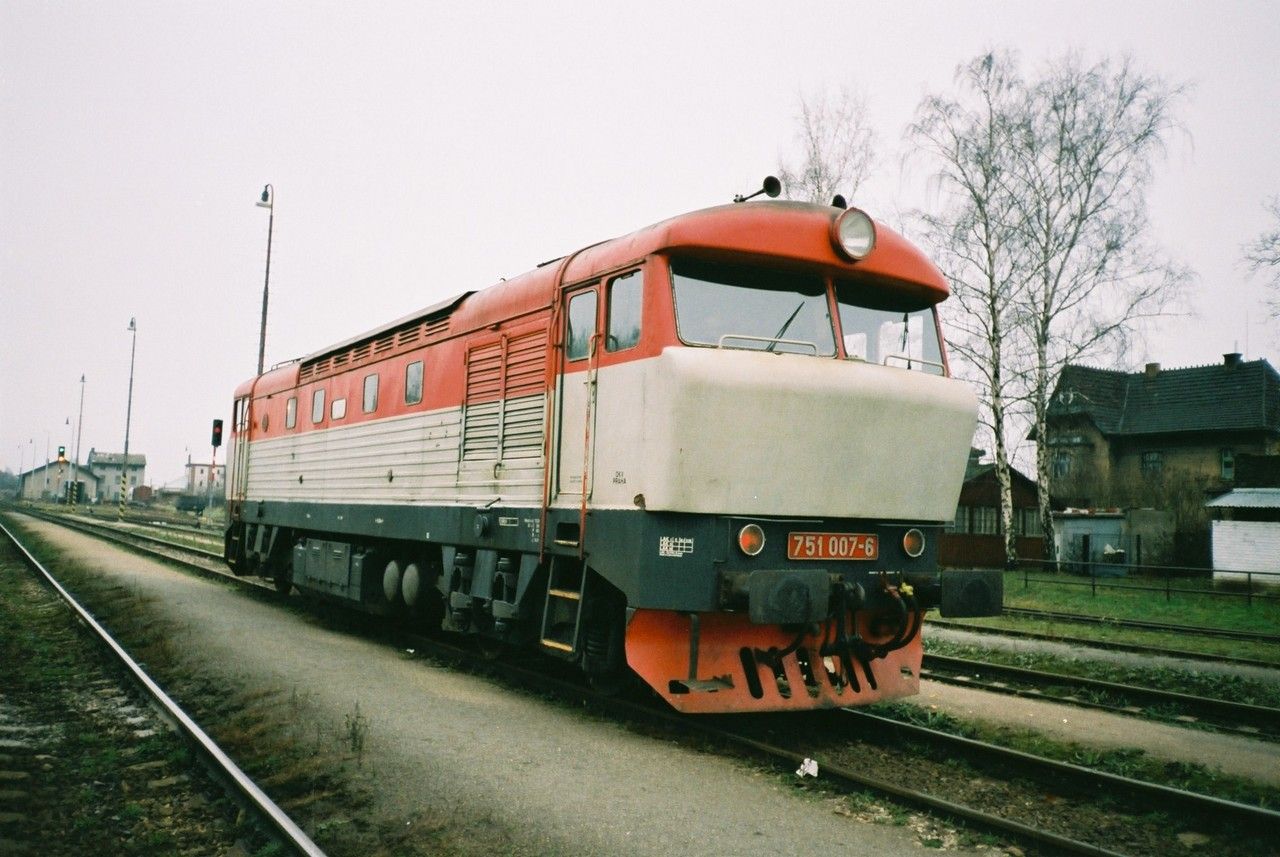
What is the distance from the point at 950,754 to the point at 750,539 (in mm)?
1985

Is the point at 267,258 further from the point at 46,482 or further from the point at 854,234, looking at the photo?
the point at 46,482

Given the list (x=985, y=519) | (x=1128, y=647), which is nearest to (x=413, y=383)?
(x=1128, y=647)

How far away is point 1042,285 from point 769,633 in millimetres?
21754

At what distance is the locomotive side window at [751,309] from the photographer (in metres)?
6.71

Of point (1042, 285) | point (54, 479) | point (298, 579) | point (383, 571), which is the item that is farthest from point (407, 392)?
point (54, 479)

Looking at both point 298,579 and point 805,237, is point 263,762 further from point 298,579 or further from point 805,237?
point 298,579

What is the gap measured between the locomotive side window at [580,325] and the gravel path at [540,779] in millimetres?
2914

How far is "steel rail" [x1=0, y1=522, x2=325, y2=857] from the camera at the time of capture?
15.9 ft

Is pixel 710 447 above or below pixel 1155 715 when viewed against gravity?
above

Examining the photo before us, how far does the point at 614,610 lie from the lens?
733 centimetres

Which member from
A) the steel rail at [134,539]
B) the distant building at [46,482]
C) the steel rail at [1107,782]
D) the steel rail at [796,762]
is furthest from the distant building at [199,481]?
the steel rail at [1107,782]

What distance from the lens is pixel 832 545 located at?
6.89 meters

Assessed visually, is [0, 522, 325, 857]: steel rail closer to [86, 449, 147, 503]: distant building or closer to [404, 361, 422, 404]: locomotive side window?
[404, 361, 422, 404]: locomotive side window

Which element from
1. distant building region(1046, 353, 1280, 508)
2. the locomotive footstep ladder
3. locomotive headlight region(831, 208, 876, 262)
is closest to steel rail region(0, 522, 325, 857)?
the locomotive footstep ladder
